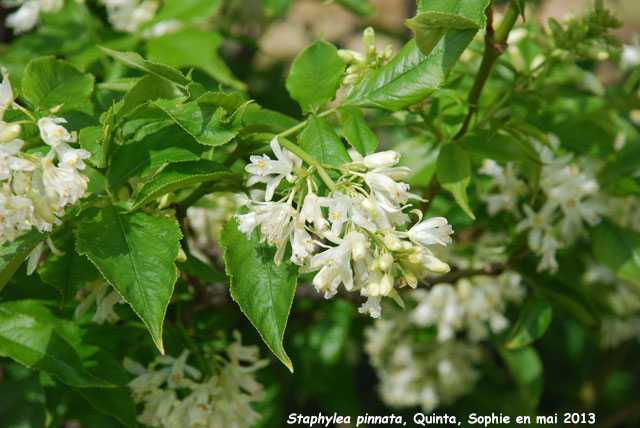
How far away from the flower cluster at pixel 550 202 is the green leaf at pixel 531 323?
12cm

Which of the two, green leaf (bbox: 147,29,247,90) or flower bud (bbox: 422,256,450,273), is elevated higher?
flower bud (bbox: 422,256,450,273)

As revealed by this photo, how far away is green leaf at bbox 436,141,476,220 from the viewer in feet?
4.52

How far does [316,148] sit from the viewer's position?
1187mm

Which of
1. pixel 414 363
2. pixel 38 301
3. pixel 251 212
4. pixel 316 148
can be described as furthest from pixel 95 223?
pixel 414 363

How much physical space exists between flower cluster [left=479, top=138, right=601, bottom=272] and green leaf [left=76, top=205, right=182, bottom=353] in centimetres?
116

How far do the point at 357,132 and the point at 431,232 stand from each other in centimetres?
26

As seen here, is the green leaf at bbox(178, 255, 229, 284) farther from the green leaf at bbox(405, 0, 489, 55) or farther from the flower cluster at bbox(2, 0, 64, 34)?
the flower cluster at bbox(2, 0, 64, 34)

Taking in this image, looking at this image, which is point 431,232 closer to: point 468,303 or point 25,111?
point 25,111

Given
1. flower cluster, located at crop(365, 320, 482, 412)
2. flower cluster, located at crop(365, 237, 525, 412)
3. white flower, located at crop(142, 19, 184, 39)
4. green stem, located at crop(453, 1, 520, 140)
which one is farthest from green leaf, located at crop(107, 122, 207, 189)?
flower cluster, located at crop(365, 320, 482, 412)

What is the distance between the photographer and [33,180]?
1.10 meters

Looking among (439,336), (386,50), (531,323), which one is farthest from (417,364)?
(386,50)

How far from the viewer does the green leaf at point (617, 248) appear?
5.93 ft

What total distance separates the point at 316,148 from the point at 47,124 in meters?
0.50

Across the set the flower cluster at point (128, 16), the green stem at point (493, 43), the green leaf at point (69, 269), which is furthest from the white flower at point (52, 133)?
the flower cluster at point (128, 16)
